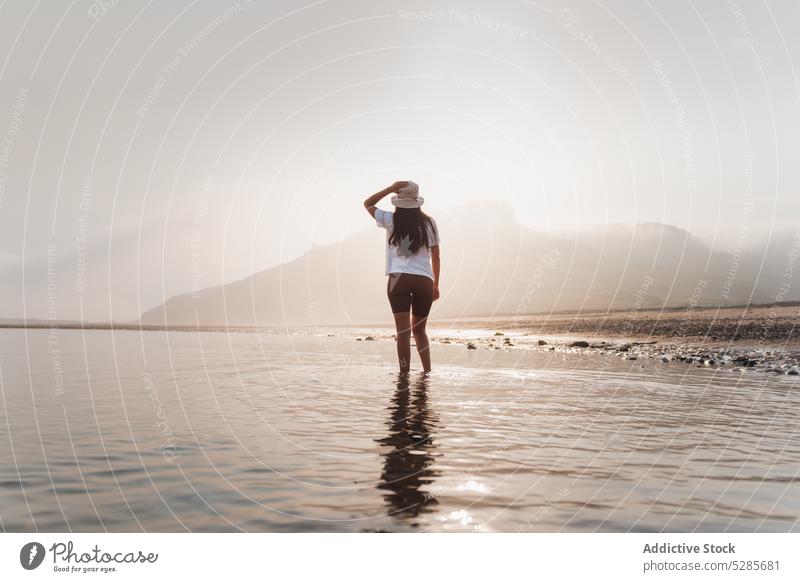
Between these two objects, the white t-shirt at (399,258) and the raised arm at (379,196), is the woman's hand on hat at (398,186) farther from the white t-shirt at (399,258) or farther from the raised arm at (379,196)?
the white t-shirt at (399,258)

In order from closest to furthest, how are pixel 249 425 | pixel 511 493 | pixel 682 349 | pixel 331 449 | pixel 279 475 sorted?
pixel 511 493
pixel 279 475
pixel 331 449
pixel 249 425
pixel 682 349

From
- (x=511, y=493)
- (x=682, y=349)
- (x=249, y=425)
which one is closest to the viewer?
(x=511, y=493)

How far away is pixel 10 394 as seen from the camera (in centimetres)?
1059

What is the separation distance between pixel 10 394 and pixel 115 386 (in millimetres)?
1777

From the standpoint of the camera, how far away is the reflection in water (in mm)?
4548

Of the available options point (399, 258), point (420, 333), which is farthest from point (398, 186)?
point (420, 333)

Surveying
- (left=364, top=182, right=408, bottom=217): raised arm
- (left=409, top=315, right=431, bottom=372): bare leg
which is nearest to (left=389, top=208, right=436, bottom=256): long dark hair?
(left=364, top=182, right=408, bottom=217): raised arm

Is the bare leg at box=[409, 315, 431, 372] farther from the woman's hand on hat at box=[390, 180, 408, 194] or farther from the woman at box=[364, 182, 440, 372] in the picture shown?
the woman's hand on hat at box=[390, 180, 408, 194]

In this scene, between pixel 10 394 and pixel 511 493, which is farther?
pixel 10 394

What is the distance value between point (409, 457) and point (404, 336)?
718 centimetres

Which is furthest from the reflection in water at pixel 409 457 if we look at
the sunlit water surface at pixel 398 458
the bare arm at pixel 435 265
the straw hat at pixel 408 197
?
the straw hat at pixel 408 197

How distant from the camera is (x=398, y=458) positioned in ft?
18.9
